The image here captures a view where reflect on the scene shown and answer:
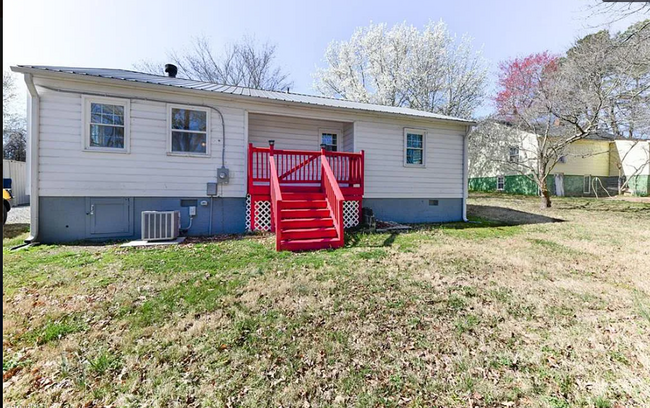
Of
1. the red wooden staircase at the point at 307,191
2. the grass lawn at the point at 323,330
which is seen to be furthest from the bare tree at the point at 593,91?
the red wooden staircase at the point at 307,191

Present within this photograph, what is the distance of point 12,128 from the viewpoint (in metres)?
20.9

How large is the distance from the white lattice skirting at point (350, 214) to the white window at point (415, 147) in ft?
8.04

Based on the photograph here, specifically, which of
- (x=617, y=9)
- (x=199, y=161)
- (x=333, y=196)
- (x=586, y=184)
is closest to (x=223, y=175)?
(x=199, y=161)

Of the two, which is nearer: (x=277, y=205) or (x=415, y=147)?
(x=277, y=205)

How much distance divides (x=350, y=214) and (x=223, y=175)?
3.54 metres

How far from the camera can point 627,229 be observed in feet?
28.1

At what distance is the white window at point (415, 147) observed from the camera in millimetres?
9610

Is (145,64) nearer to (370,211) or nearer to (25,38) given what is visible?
(370,211)

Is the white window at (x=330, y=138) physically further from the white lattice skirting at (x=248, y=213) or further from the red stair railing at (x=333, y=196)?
the white lattice skirting at (x=248, y=213)

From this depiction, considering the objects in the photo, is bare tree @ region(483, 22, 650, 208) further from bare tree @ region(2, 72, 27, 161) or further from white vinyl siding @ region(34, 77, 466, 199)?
bare tree @ region(2, 72, 27, 161)

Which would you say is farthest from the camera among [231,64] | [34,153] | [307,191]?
[231,64]

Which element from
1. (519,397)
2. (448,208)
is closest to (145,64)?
(448,208)

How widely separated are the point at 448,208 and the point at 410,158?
7.23 ft

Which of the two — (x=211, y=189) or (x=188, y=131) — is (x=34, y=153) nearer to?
(x=188, y=131)
